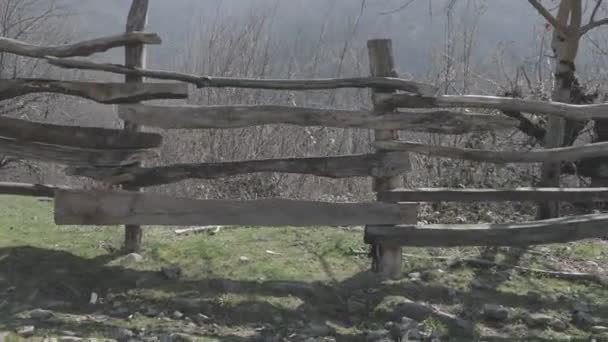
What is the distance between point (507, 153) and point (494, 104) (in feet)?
1.26

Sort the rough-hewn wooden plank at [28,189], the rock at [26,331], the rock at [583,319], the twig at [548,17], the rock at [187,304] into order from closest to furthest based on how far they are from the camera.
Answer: the rock at [26,331], the rock at [187,304], the rock at [583,319], the rough-hewn wooden plank at [28,189], the twig at [548,17]

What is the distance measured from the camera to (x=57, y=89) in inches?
202

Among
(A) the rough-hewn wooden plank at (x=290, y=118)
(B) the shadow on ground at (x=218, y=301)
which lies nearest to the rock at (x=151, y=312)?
(B) the shadow on ground at (x=218, y=301)

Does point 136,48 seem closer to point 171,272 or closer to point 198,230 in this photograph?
point 171,272

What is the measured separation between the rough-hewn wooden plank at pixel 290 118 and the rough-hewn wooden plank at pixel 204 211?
57 centimetres

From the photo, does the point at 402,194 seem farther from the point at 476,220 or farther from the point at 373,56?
the point at 476,220

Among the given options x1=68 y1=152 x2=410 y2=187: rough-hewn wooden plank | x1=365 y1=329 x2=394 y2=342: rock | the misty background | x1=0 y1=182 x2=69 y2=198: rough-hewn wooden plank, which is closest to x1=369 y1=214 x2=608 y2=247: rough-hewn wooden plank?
x1=68 y1=152 x2=410 y2=187: rough-hewn wooden plank

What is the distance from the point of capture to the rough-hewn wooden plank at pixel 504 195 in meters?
5.18

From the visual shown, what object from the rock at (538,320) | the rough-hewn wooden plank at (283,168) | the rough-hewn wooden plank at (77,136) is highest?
the rough-hewn wooden plank at (77,136)

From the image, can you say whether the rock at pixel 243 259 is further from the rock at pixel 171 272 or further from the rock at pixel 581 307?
the rock at pixel 581 307

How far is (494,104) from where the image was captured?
5.30 meters

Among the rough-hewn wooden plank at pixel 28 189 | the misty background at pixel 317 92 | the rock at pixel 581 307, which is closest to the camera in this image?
the rock at pixel 581 307

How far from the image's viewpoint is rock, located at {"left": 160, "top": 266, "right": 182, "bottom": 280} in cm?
490

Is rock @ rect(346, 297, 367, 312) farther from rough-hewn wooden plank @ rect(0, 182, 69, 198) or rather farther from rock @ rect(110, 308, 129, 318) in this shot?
rough-hewn wooden plank @ rect(0, 182, 69, 198)
